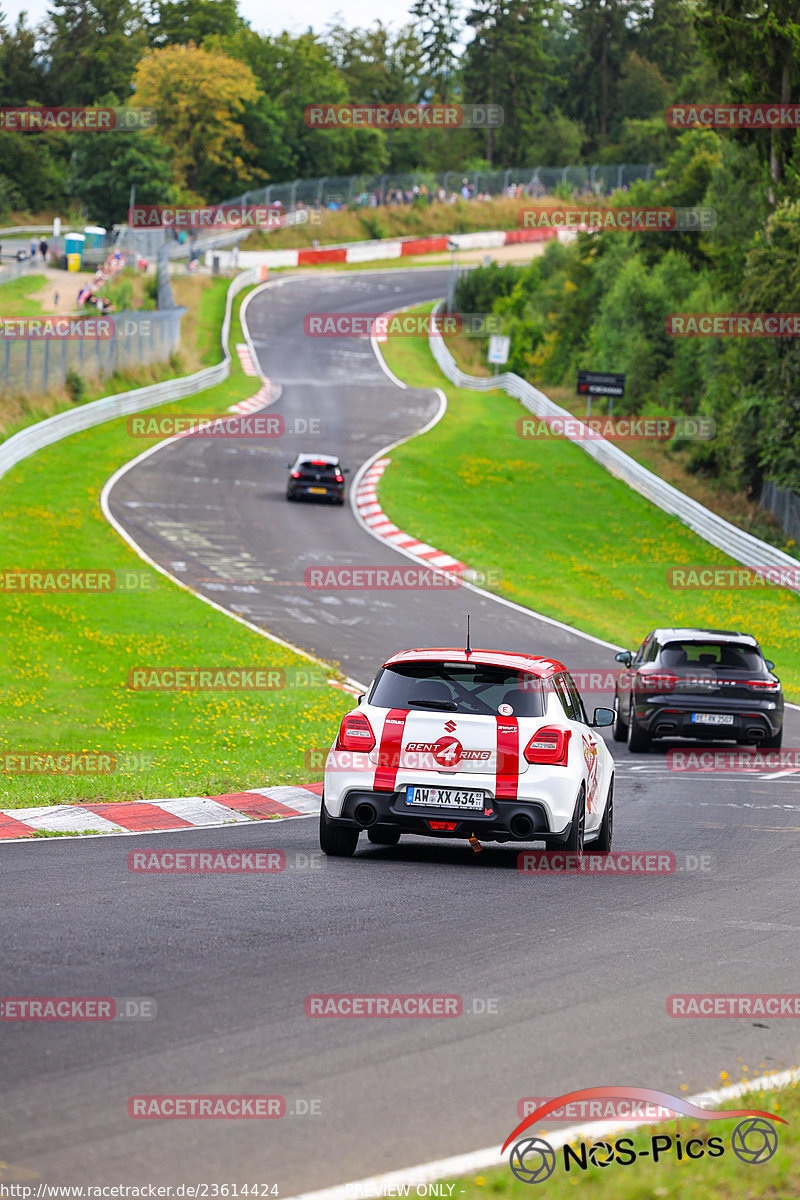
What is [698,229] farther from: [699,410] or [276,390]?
[276,390]

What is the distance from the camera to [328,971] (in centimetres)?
708

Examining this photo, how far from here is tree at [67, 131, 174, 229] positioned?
276 ft

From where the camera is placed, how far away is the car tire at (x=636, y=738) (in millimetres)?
18547

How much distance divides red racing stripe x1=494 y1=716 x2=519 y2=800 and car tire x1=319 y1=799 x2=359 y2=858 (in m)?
1.22

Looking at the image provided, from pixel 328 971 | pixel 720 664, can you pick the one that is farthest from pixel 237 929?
pixel 720 664

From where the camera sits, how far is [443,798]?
10078 millimetres

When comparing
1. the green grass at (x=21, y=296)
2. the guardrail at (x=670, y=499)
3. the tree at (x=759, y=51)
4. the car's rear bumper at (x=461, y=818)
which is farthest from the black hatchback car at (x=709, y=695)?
the green grass at (x=21, y=296)

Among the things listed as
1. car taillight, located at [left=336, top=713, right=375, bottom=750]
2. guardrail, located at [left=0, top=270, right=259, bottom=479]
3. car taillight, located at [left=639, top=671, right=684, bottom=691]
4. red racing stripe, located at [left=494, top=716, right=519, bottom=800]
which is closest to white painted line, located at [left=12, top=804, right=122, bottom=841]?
car taillight, located at [left=336, top=713, right=375, bottom=750]

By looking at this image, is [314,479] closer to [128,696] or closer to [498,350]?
[128,696]

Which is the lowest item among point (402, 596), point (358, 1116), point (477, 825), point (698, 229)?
point (402, 596)

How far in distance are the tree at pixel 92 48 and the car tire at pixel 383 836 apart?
112530 mm

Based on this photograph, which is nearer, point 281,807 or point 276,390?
point 281,807

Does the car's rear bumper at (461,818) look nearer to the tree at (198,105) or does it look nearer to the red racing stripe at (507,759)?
the red racing stripe at (507,759)

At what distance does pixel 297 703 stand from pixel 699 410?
34502 mm
